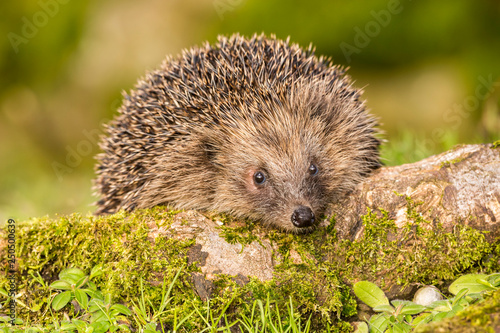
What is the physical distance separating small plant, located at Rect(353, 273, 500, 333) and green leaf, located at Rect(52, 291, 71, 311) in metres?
1.62

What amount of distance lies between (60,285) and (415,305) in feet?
6.46

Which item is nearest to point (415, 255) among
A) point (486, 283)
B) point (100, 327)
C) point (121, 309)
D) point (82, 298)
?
point (486, 283)

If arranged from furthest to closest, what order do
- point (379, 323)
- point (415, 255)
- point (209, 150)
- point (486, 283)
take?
1. point (209, 150)
2. point (415, 255)
3. point (379, 323)
4. point (486, 283)

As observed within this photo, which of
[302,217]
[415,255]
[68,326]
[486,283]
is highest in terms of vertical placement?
[302,217]

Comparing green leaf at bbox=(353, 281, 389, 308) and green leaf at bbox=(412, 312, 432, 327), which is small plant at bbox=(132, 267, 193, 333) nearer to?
green leaf at bbox=(353, 281, 389, 308)

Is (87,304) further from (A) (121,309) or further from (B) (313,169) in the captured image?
(B) (313,169)

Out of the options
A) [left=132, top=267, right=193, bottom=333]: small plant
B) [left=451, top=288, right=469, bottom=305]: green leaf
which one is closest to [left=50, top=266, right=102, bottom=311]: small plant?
[left=132, top=267, right=193, bottom=333]: small plant

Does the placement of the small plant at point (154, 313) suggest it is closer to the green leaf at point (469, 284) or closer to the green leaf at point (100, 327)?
the green leaf at point (100, 327)

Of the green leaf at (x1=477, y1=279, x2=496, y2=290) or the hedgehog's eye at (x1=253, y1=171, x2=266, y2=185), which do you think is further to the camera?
the hedgehog's eye at (x1=253, y1=171, x2=266, y2=185)

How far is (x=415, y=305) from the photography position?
265 centimetres

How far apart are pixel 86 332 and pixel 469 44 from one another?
23.9 ft

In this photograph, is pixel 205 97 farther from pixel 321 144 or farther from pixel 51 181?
pixel 51 181

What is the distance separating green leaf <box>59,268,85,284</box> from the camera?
290 cm

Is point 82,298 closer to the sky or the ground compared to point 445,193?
closer to the ground
